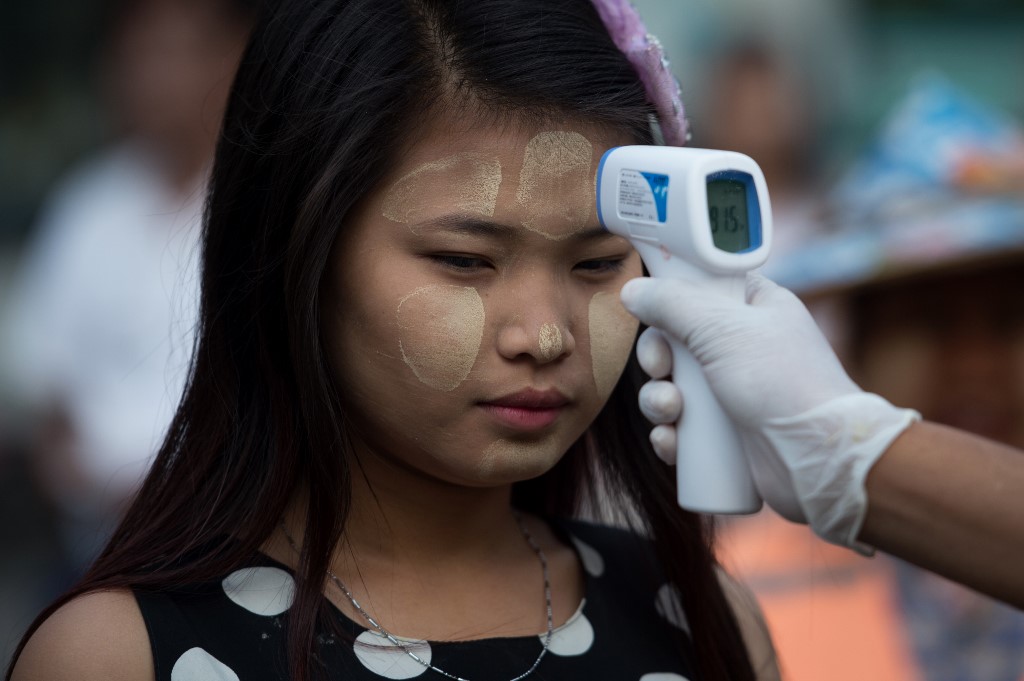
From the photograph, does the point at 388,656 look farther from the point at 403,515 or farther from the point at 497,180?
the point at 497,180

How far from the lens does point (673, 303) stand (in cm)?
168

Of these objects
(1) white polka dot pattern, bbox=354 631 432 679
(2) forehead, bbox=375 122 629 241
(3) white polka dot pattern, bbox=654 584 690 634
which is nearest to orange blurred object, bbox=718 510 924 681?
(3) white polka dot pattern, bbox=654 584 690 634

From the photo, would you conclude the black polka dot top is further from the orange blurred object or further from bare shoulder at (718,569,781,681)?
the orange blurred object

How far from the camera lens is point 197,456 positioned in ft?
6.83

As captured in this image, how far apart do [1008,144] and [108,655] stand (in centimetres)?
340

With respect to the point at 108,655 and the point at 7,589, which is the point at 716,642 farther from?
the point at 7,589

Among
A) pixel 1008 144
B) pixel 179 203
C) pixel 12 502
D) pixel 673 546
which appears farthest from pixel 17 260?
pixel 673 546

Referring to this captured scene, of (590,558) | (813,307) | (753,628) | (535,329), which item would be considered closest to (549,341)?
(535,329)

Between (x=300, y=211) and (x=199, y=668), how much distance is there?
2.27 feet

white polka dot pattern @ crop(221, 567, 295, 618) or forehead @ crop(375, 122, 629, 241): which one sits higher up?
forehead @ crop(375, 122, 629, 241)

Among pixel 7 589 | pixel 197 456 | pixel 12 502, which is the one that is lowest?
pixel 7 589

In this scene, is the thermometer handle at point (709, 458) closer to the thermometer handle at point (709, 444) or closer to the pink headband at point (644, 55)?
the thermometer handle at point (709, 444)

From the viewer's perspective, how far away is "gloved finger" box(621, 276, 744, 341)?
1659 mm

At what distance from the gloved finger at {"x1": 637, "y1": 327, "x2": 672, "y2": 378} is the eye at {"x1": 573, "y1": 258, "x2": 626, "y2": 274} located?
0.23 metres
